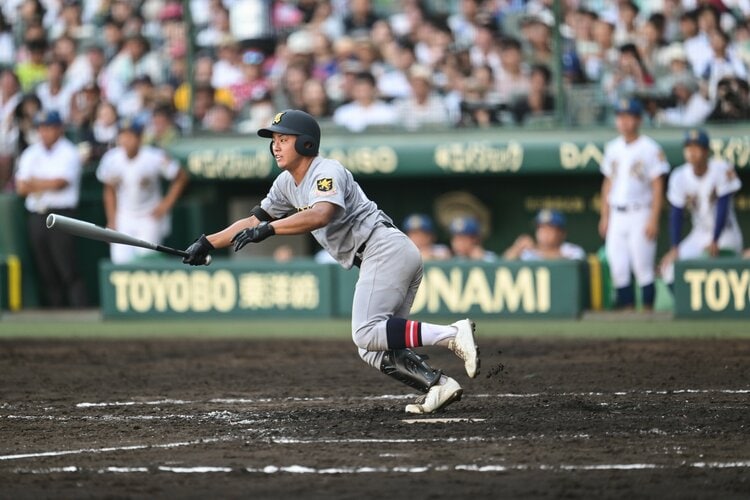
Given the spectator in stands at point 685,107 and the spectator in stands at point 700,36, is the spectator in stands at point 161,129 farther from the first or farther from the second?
the spectator in stands at point 700,36

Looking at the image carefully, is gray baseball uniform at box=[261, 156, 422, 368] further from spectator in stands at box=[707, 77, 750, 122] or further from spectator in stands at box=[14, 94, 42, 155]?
spectator in stands at box=[14, 94, 42, 155]

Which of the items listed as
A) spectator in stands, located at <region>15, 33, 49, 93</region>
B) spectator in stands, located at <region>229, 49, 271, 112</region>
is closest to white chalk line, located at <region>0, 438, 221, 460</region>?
spectator in stands, located at <region>229, 49, 271, 112</region>

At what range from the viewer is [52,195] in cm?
1438

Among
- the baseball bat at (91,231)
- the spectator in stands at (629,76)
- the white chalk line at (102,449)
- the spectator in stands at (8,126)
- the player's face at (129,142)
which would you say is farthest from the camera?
the spectator in stands at (8,126)

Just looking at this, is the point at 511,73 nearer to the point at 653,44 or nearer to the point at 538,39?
the point at 538,39

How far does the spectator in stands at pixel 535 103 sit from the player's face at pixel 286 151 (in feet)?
24.4

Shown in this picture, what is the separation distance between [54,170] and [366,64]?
141 inches

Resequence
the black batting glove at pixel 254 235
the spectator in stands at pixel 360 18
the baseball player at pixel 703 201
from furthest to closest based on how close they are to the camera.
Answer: the spectator in stands at pixel 360 18 → the baseball player at pixel 703 201 → the black batting glove at pixel 254 235

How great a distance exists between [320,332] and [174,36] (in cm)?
551

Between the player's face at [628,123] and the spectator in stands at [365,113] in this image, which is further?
the spectator in stands at [365,113]

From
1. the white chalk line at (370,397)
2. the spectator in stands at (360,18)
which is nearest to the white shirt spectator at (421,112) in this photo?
the spectator in stands at (360,18)

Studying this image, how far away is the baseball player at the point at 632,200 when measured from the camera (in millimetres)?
12648

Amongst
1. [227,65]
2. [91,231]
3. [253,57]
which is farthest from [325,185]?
[227,65]

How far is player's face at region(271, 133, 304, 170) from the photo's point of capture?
7.14 m
